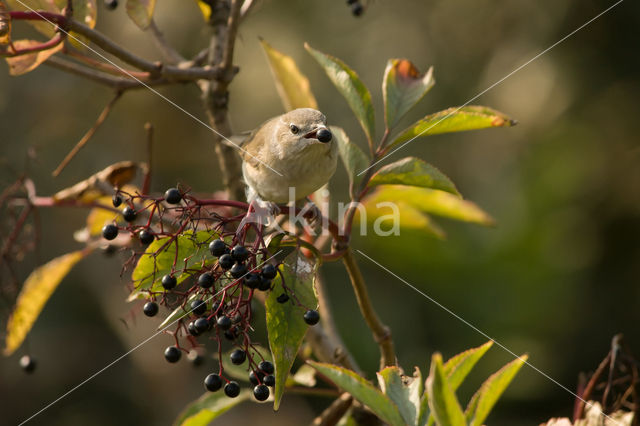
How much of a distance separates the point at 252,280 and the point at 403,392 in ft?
1.46

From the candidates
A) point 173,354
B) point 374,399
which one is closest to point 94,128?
point 173,354

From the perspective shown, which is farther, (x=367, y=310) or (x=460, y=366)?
(x=367, y=310)

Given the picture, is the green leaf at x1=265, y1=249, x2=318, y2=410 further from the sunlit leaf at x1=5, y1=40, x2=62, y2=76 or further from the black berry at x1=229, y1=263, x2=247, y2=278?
the sunlit leaf at x1=5, y1=40, x2=62, y2=76

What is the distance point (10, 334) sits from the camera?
2508mm

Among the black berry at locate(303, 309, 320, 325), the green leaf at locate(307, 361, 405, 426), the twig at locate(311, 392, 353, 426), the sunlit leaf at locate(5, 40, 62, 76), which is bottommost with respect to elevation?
the twig at locate(311, 392, 353, 426)

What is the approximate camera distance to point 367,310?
6.29 feet

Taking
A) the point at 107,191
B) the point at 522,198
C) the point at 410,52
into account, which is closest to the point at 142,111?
the point at 410,52

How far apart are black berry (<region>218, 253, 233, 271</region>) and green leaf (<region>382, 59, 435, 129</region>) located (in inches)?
28.1

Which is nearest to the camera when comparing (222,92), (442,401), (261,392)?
(442,401)

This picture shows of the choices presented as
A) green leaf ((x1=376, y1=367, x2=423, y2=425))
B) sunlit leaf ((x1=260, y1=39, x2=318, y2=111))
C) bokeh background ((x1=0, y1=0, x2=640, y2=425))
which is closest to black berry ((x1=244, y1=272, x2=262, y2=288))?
green leaf ((x1=376, y1=367, x2=423, y2=425))

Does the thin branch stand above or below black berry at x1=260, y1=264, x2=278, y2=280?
above

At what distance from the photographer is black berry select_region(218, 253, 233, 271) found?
1615mm

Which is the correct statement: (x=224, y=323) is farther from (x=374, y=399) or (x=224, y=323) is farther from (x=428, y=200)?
(x=428, y=200)

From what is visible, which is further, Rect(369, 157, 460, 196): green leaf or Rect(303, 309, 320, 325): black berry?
Rect(369, 157, 460, 196): green leaf
